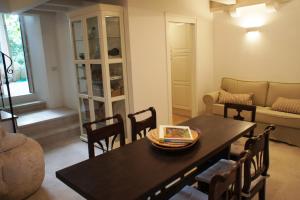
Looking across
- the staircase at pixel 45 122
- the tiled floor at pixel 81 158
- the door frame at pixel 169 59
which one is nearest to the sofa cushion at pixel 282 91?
the tiled floor at pixel 81 158

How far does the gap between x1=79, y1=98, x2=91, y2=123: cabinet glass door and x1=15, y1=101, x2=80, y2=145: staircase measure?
381mm

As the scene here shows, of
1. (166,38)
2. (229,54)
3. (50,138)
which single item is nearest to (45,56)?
A: (50,138)

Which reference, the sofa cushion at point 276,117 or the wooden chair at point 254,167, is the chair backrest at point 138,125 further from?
the sofa cushion at point 276,117

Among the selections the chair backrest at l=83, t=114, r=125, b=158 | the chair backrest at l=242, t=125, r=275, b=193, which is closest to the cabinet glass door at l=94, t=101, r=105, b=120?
the chair backrest at l=83, t=114, r=125, b=158

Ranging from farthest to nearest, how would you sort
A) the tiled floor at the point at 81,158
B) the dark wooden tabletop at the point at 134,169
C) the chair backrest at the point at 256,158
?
the tiled floor at the point at 81,158 → the chair backrest at the point at 256,158 → the dark wooden tabletop at the point at 134,169

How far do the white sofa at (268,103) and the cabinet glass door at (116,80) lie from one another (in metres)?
1.77

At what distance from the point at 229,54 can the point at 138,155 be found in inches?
156

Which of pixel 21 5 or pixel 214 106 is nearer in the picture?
pixel 21 5

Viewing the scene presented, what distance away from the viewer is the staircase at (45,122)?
159 inches

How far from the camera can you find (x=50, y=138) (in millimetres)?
4121

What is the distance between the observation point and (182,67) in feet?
17.5

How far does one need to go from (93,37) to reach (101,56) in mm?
407

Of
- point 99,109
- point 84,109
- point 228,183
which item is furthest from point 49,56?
point 228,183

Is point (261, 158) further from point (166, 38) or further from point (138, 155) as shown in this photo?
point (166, 38)
